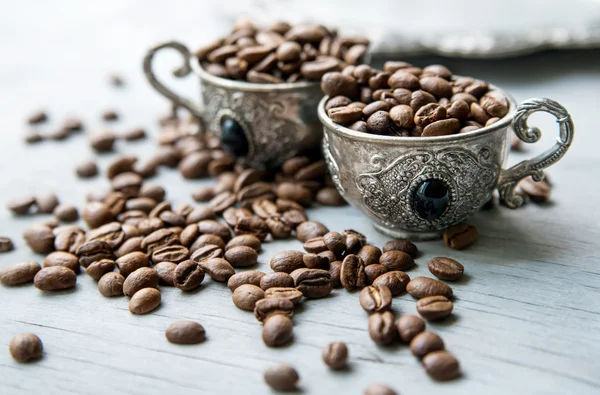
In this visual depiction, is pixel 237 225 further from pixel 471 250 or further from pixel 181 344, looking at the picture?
pixel 471 250

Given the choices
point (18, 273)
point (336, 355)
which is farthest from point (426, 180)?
point (18, 273)

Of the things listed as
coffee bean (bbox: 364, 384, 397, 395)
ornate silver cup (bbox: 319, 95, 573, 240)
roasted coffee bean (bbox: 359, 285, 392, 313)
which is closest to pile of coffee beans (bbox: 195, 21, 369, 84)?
ornate silver cup (bbox: 319, 95, 573, 240)

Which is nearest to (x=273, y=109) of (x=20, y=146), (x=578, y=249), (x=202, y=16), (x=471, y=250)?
(x=471, y=250)

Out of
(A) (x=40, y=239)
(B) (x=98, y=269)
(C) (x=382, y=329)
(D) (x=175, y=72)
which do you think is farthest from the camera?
(D) (x=175, y=72)

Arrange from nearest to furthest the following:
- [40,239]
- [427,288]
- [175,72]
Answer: [427,288]
[40,239]
[175,72]

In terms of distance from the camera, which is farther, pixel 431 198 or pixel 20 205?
pixel 20 205

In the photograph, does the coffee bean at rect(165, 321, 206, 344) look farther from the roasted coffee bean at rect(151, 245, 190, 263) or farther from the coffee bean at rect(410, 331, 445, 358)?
the coffee bean at rect(410, 331, 445, 358)

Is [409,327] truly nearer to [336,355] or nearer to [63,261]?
[336,355]
